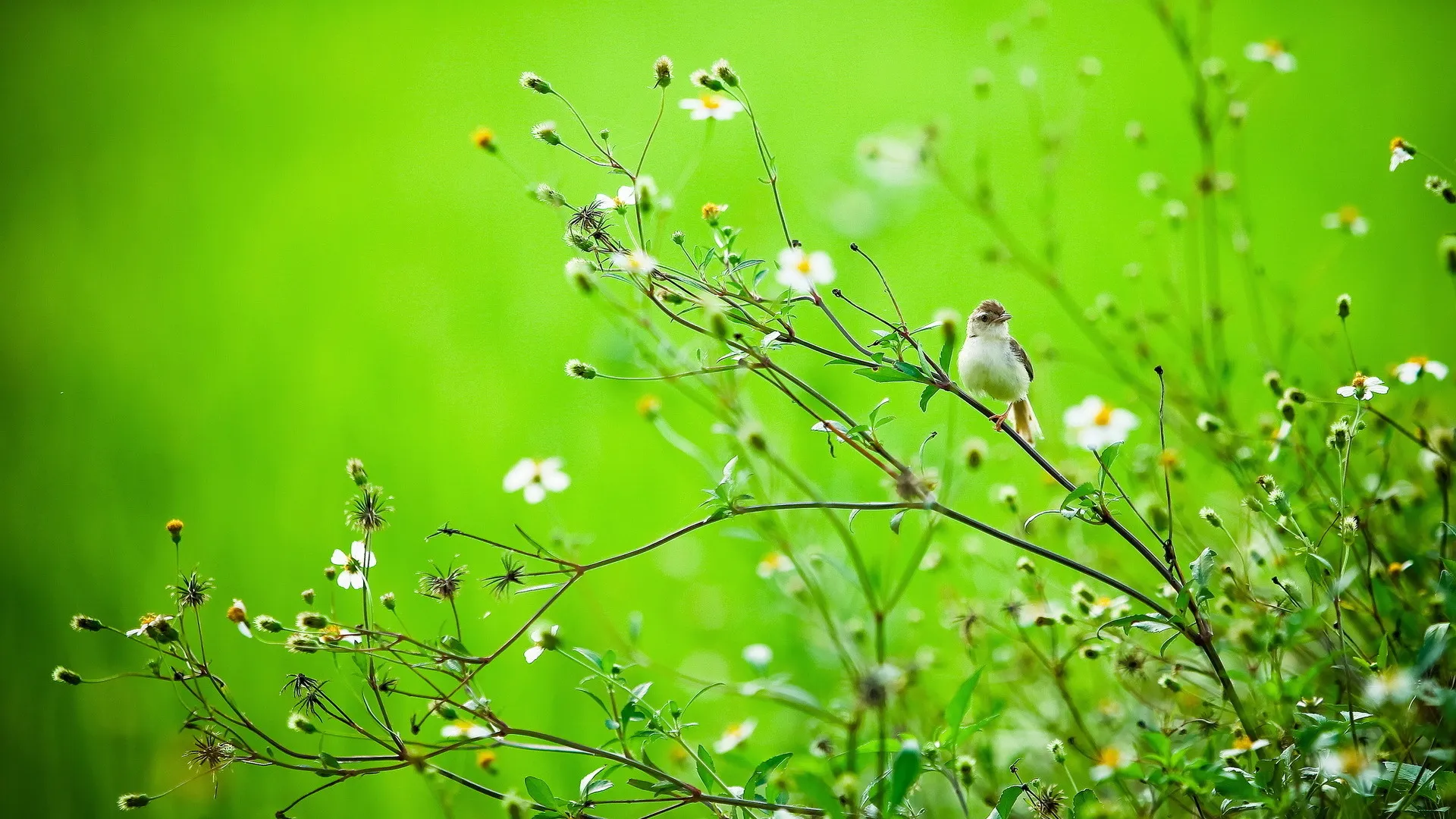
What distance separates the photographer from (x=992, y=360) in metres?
1.41

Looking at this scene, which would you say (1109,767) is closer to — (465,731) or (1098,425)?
(1098,425)

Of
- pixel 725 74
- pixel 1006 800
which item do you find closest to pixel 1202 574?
pixel 1006 800

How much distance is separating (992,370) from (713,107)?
0.55 metres

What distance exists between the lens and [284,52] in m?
3.83

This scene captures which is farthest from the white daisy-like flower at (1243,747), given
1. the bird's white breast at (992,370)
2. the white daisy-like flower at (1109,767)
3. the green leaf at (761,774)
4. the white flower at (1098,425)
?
the bird's white breast at (992,370)

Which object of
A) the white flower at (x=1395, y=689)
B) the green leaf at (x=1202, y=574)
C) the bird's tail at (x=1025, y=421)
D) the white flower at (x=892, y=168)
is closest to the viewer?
the white flower at (x=1395, y=689)

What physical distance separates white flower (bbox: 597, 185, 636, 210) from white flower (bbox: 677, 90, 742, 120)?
0.14m

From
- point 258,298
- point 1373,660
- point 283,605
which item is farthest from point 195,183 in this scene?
point 1373,660

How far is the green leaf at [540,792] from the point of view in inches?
39.6

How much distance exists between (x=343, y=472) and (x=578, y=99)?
63.1 inches

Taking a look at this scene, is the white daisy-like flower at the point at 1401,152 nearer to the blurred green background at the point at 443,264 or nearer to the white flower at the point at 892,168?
the blurred green background at the point at 443,264

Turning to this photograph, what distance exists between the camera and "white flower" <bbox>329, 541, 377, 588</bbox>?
1036 millimetres

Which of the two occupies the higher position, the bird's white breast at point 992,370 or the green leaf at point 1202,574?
the bird's white breast at point 992,370

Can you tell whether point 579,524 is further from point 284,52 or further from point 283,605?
point 284,52
